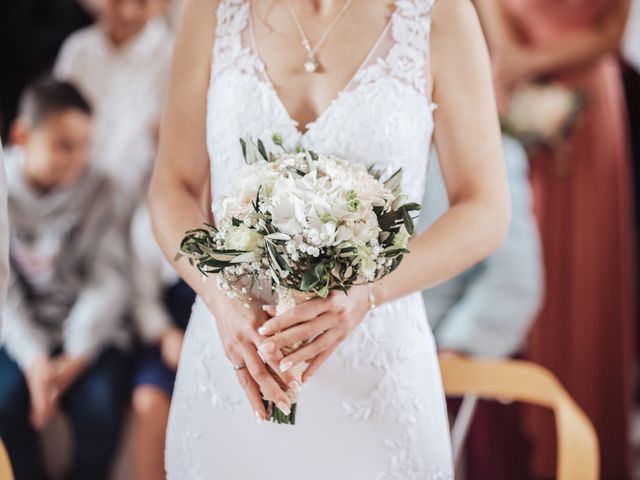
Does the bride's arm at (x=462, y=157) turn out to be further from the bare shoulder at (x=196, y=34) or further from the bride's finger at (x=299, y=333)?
the bare shoulder at (x=196, y=34)

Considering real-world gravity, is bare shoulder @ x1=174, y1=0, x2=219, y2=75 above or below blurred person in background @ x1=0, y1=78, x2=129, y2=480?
above

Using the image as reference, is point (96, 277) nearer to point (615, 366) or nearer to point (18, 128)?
point (18, 128)

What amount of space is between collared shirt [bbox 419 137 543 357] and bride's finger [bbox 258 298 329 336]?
1286 millimetres

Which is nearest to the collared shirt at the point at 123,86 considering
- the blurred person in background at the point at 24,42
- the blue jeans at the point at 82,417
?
the blurred person in background at the point at 24,42

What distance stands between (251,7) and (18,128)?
4.82ft

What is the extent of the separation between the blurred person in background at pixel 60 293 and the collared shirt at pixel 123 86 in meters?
0.66

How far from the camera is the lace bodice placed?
1550mm

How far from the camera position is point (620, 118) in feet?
11.4

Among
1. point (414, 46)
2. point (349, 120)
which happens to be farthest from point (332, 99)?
point (414, 46)

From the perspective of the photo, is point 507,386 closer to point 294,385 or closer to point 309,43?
point 294,385

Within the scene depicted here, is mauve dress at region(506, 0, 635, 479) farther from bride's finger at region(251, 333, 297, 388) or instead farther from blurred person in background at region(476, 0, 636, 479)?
bride's finger at region(251, 333, 297, 388)

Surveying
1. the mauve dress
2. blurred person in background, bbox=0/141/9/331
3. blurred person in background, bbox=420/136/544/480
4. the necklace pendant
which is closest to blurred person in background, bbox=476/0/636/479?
the mauve dress

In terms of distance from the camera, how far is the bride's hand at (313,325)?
1.34 metres

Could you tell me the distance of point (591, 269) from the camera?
11.2ft
